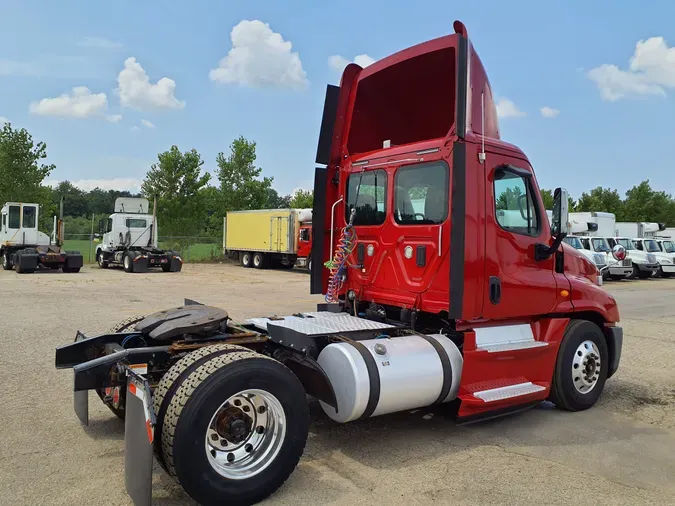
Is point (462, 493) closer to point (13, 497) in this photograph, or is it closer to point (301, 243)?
point (13, 497)

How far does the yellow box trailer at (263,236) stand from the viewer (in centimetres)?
2816

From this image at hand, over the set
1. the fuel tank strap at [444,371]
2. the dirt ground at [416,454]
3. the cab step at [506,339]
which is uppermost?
the cab step at [506,339]

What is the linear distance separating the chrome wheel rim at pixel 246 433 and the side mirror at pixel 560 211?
3272 mm

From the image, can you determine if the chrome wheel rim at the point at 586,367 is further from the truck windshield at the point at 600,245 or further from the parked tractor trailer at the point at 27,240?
the parked tractor trailer at the point at 27,240

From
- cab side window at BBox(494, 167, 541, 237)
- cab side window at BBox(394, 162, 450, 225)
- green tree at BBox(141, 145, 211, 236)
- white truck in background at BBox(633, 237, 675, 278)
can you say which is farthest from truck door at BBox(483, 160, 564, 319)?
green tree at BBox(141, 145, 211, 236)

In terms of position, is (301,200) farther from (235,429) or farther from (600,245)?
(235,429)

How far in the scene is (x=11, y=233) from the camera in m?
25.6

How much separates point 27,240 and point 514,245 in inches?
1015

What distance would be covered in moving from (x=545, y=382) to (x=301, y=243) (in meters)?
22.5

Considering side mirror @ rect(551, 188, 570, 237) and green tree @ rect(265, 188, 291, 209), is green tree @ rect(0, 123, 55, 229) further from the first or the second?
side mirror @ rect(551, 188, 570, 237)

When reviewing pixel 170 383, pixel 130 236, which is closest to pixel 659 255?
pixel 130 236

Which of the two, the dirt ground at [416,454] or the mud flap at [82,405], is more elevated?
the mud flap at [82,405]

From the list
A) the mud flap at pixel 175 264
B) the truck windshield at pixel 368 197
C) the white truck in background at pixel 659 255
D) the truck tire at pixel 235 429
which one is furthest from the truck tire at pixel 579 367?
the white truck in background at pixel 659 255

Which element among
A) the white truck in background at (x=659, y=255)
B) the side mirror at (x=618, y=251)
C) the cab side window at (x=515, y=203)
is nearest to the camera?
the cab side window at (x=515, y=203)
